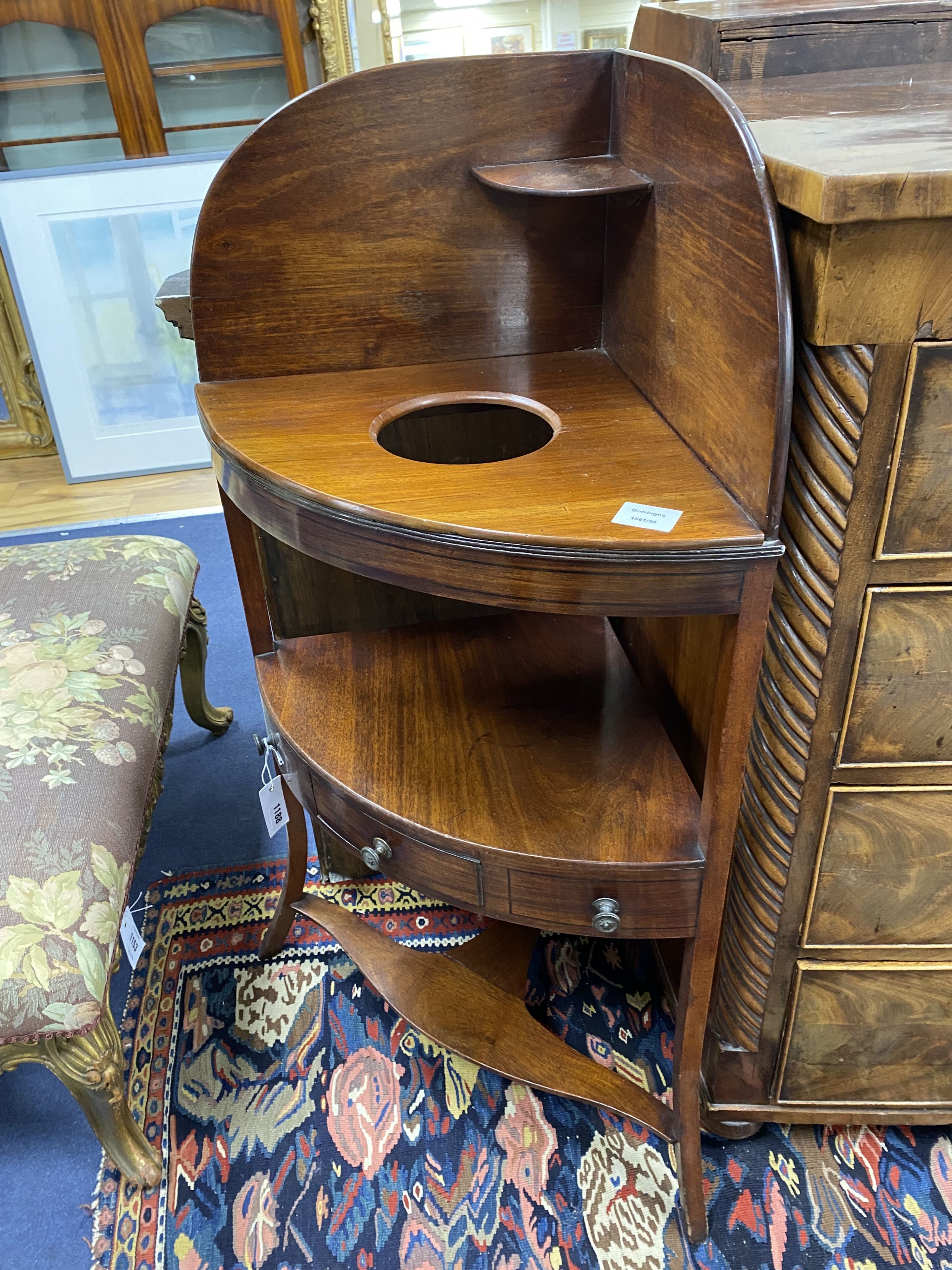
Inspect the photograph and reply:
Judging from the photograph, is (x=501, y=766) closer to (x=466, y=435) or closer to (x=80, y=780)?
(x=466, y=435)

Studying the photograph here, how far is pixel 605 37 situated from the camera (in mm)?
2156

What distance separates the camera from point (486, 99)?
942 mm

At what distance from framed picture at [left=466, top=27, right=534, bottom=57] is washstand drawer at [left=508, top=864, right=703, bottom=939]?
2090 mm

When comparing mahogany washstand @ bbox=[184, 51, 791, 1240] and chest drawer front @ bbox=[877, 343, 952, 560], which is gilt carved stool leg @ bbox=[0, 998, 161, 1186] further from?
chest drawer front @ bbox=[877, 343, 952, 560]

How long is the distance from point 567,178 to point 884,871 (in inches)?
28.7

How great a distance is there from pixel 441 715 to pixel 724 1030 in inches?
18.1

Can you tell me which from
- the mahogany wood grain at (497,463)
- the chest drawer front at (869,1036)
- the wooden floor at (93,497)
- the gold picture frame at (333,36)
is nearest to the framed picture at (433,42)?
the gold picture frame at (333,36)

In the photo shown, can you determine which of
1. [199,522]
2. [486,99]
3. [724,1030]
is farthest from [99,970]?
[199,522]

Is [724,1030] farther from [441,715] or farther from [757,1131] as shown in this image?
[441,715]

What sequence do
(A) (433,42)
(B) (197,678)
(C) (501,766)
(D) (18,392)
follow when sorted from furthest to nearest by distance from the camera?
(D) (18,392) → (A) (433,42) → (B) (197,678) → (C) (501,766)

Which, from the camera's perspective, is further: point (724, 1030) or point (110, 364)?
point (110, 364)

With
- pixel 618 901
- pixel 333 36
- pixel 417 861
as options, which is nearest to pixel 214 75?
pixel 333 36

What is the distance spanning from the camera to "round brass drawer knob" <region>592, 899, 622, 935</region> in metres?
0.85

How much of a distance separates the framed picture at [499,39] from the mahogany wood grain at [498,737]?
1.71 meters
